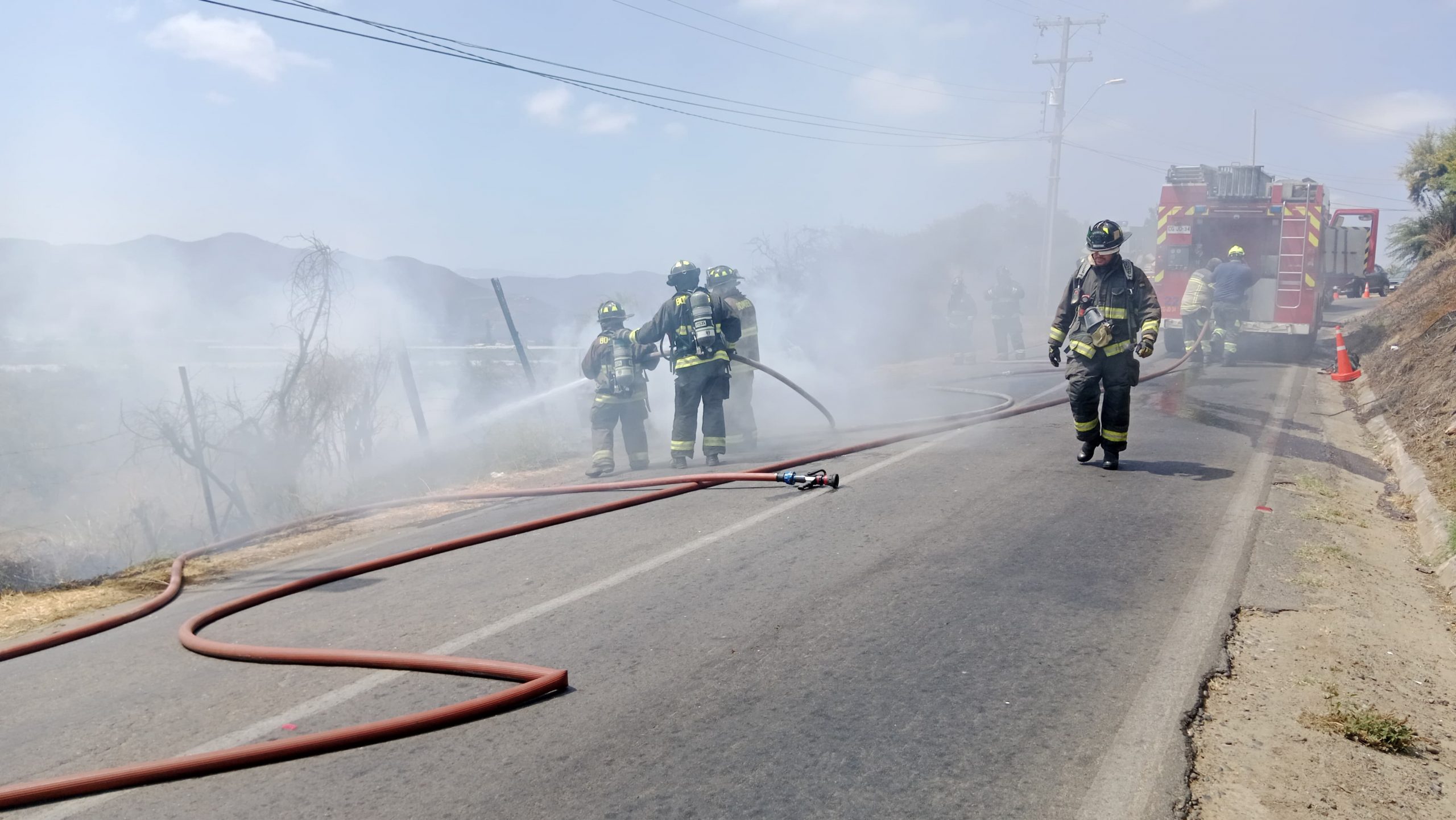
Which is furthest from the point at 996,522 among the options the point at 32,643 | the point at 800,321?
the point at 800,321

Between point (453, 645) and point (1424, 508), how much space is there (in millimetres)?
6217

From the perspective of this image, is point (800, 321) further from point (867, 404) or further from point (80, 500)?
point (80, 500)

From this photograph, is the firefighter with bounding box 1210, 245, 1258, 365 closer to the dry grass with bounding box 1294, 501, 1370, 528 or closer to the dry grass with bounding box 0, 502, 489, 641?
the dry grass with bounding box 1294, 501, 1370, 528

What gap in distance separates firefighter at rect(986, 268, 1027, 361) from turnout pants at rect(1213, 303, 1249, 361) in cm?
421

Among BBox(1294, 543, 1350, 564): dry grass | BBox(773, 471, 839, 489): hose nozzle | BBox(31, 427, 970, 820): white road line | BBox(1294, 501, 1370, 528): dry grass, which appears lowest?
BBox(31, 427, 970, 820): white road line

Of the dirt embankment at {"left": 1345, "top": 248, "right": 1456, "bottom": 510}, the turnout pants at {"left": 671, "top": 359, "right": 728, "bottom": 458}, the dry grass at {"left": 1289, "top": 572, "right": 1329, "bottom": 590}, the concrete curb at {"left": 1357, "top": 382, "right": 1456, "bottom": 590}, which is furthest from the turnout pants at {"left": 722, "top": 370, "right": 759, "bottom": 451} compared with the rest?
the dry grass at {"left": 1289, "top": 572, "right": 1329, "bottom": 590}

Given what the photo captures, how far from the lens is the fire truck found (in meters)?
16.9

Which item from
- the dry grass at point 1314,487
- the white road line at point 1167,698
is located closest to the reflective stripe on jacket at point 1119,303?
the dry grass at point 1314,487

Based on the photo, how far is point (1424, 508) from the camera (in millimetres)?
6723

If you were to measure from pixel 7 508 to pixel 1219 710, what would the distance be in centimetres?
1580

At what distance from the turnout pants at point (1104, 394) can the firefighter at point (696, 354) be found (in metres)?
3.04

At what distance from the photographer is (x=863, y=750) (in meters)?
3.27

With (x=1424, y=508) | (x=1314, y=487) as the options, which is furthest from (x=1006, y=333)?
(x=1424, y=508)

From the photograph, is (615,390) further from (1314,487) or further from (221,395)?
(221,395)
